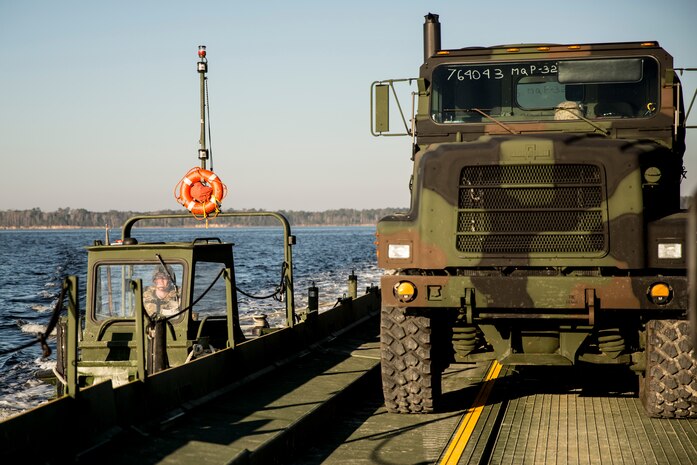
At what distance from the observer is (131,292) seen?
1038 cm

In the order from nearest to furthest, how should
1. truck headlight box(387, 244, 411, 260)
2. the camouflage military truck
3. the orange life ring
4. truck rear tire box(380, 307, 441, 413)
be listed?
1. the camouflage military truck
2. truck headlight box(387, 244, 411, 260)
3. truck rear tire box(380, 307, 441, 413)
4. the orange life ring

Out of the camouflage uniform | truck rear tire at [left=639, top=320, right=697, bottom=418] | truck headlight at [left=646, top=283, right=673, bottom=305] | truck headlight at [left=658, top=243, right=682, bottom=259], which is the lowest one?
truck rear tire at [left=639, top=320, right=697, bottom=418]

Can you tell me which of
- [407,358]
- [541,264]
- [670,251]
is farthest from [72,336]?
[670,251]

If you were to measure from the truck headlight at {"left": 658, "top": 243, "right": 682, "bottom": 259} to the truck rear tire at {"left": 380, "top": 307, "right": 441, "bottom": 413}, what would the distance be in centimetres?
235

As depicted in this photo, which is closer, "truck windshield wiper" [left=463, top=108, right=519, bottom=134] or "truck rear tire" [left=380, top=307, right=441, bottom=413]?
"truck rear tire" [left=380, top=307, right=441, bottom=413]

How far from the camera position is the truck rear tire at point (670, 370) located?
8758mm

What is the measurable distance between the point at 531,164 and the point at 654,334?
6.68ft

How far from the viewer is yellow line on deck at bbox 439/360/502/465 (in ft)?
26.5

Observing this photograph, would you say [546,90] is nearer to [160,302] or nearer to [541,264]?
[541,264]

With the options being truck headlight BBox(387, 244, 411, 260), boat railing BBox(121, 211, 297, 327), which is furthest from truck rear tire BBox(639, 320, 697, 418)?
boat railing BBox(121, 211, 297, 327)

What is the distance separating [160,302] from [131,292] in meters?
0.36

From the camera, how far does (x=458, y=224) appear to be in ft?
29.0

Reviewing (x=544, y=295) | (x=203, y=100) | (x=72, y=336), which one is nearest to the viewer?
(x=72, y=336)

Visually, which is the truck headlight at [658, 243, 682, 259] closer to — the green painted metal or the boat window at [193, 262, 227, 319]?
the boat window at [193, 262, 227, 319]
